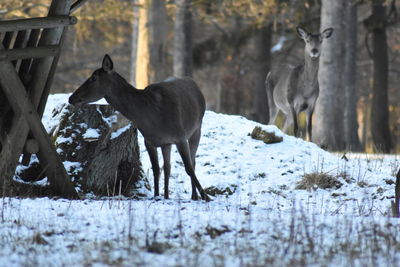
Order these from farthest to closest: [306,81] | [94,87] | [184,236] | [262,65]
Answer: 1. [262,65]
2. [306,81]
3. [94,87]
4. [184,236]

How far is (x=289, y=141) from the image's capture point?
513 inches

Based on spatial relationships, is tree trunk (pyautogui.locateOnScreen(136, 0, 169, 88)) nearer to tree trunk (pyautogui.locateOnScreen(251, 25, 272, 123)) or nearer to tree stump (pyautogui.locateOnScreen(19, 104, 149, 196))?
tree trunk (pyautogui.locateOnScreen(251, 25, 272, 123))

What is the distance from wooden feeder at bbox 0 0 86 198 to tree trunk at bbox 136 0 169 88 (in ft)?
31.1

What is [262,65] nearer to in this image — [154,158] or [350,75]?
[350,75]

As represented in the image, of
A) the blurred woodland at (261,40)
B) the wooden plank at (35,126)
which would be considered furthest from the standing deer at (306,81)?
the wooden plank at (35,126)

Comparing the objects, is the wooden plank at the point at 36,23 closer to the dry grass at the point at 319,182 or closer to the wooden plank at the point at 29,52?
the wooden plank at the point at 29,52

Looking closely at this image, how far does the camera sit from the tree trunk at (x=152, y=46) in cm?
1831

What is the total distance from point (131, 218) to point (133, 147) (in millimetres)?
4066

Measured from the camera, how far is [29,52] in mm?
8289

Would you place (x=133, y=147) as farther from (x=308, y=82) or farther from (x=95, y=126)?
(x=308, y=82)

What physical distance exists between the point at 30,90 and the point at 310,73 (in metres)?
8.60

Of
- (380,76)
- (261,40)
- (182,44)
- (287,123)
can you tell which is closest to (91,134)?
(287,123)

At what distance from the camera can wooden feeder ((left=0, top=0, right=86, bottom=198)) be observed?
811 centimetres

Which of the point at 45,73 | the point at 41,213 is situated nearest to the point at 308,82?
the point at 45,73
